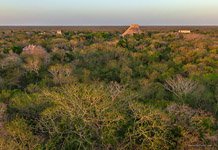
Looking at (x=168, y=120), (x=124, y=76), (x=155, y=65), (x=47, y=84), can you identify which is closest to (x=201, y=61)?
(x=155, y=65)

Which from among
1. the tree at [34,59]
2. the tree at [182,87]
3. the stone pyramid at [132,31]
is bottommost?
the stone pyramid at [132,31]

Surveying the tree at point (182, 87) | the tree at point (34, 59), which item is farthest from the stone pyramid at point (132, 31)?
the tree at point (182, 87)

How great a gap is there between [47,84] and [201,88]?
425 inches

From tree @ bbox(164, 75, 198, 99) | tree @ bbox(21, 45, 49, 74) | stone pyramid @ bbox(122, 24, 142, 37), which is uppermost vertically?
tree @ bbox(164, 75, 198, 99)

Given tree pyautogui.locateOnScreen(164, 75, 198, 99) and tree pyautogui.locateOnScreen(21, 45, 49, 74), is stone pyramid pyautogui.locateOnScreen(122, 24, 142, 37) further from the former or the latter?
tree pyautogui.locateOnScreen(164, 75, 198, 99)

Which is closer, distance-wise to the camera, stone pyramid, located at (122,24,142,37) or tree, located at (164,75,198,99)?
tree, located at (164,75,198,99)

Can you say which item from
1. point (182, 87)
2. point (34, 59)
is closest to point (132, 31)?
point (34, 59)

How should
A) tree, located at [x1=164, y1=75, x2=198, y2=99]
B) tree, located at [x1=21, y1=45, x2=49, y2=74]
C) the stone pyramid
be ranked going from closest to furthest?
tree, located at [x1=164, y1=75, x2=198, y2=99] < tree, located at [x1=21, y1=45, x2=49, y2=74] < the stone pyramid

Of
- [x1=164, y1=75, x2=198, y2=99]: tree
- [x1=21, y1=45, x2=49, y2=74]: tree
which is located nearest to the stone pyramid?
[x1=21, y1=45, x2=49, y2=74]: tree

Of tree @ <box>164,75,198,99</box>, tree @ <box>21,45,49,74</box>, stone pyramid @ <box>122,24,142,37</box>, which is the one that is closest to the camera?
tree @ <box>164,75,198,99</box>

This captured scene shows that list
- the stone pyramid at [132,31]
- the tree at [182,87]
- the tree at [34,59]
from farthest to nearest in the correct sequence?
1. the stone pyramid at [132,31]
2. the tree at [34,59]
3. the tree at [182,87]

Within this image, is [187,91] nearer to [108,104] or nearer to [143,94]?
[143,94]

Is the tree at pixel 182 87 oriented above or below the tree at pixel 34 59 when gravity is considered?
above

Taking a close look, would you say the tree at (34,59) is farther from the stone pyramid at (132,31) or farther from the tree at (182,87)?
the stone pyramid at (132,31)
